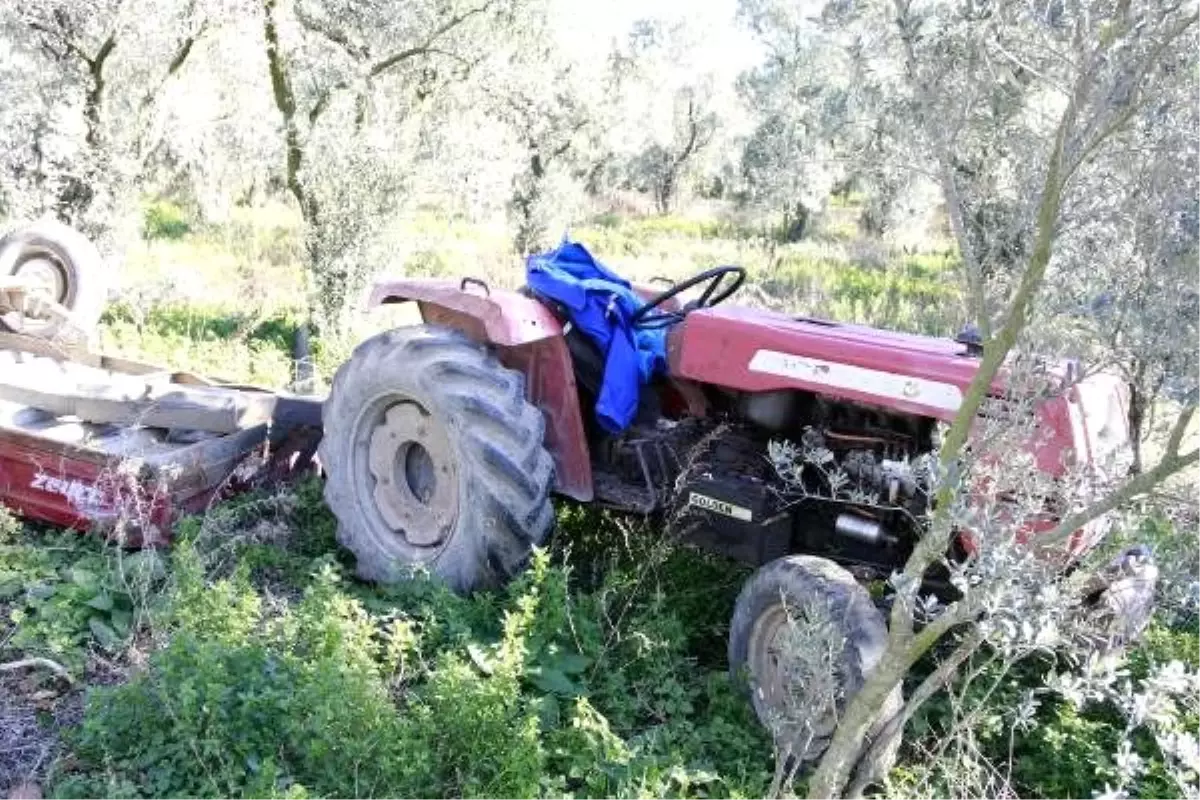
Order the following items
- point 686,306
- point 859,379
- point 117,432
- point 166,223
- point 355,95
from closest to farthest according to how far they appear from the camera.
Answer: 1. point 859,379
2. point 686,306
3. point 117,432
4. point 355,95
5. point 166,223

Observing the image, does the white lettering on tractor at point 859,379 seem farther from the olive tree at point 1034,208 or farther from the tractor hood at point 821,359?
the olive tree at point 1034,208

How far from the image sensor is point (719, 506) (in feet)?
13.8

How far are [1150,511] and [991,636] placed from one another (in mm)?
734

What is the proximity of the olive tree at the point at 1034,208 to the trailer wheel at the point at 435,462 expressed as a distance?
1674 millimetres

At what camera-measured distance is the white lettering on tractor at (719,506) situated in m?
4.17

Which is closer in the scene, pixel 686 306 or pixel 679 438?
pixel 679 438

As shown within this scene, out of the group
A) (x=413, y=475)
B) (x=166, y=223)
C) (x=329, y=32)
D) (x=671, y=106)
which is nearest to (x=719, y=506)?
(x=413, y=475)

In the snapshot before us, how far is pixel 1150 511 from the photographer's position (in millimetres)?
2971

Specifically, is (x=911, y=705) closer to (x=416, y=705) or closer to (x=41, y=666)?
(x=416, y=705)

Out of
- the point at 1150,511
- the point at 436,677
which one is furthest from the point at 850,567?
the point at 436,677

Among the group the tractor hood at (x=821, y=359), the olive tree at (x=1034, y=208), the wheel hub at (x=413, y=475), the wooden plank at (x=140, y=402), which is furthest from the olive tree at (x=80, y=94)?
the olive tree at (x=1034, y=208)

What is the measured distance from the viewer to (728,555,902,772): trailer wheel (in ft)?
9.89

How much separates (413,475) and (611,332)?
1.05m

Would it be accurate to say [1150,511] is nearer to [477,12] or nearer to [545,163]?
[477,12]
